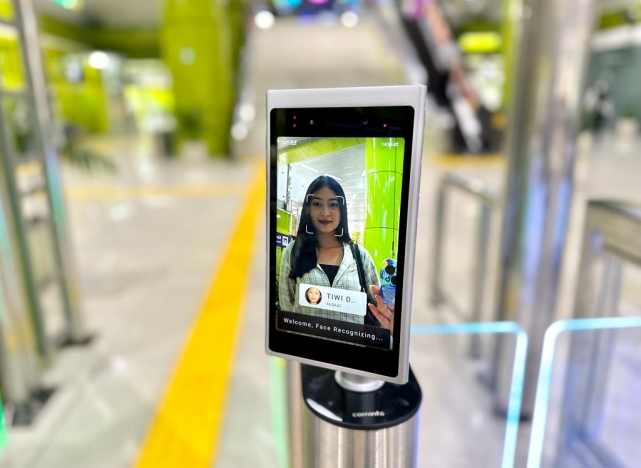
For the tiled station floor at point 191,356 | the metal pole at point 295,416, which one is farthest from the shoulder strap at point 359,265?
the metal pole at point 295,416

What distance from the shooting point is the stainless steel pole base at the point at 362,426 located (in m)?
0.79

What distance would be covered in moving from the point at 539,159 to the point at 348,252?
4.23ft

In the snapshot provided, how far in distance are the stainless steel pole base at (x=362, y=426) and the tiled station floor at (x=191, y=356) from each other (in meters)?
0.10

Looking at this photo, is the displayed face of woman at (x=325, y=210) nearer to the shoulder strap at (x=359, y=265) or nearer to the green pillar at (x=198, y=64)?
the shoulder strap at (x=359, y=265)

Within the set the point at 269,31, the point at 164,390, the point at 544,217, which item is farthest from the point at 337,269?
the point at 269,31

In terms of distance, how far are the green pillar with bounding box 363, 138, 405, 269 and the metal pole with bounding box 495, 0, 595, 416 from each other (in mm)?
1035

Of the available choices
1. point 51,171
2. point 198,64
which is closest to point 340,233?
point 51,171

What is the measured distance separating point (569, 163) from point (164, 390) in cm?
195

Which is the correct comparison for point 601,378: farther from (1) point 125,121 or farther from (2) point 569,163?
(1) point 125,121

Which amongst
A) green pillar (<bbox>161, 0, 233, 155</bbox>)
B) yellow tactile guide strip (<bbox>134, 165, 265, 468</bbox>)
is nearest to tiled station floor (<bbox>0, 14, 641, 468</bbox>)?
yellow tactile guide strip (<bbox>134, 165, 265, 468</bbox>)

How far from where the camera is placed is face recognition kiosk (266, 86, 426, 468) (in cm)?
69

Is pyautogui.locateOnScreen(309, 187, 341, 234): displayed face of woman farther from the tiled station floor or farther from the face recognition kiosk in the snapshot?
the tiled station floor

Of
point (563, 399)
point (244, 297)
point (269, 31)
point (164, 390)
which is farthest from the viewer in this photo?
point (269, 31)

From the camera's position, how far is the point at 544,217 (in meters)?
1.77
